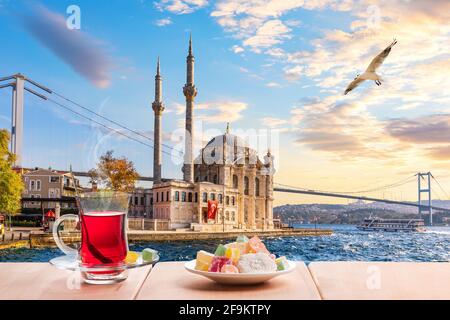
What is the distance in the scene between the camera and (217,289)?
1.18m

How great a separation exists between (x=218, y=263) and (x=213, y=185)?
26009mm

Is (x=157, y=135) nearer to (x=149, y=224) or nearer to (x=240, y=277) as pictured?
(x=149, y=224)

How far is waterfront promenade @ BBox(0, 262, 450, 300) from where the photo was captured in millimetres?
1124

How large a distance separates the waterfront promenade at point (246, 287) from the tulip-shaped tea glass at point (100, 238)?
0.03 metres

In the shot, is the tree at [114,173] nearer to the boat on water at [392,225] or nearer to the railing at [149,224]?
the railing at [149,224]

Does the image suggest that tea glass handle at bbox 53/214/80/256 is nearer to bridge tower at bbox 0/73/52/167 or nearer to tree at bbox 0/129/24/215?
tree at bbox 0/129/24/215

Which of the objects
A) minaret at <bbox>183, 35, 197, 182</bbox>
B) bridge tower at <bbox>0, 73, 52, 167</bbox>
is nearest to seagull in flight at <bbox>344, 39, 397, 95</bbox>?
bridge tower at <bbox>0, 73, 52, 167</bbox>

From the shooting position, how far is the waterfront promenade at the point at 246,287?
3.69 feet

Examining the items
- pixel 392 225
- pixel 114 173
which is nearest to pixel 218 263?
pixel 114 173

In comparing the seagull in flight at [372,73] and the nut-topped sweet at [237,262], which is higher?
the seagull in flight at [372,73]

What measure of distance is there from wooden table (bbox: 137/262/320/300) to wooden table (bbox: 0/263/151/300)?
36 mm

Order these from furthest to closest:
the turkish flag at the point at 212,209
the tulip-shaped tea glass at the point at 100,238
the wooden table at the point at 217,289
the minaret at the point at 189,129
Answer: the minaret at the point at 189,129 → the turkish flag at the point at 212,209 → the tulip-shaped tea glass at the point at 100,238 → the wooden table at the point at 217,289

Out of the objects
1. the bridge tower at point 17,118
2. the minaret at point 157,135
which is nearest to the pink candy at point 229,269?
the bridge tower at point 17,118

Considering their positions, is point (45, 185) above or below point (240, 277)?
above
